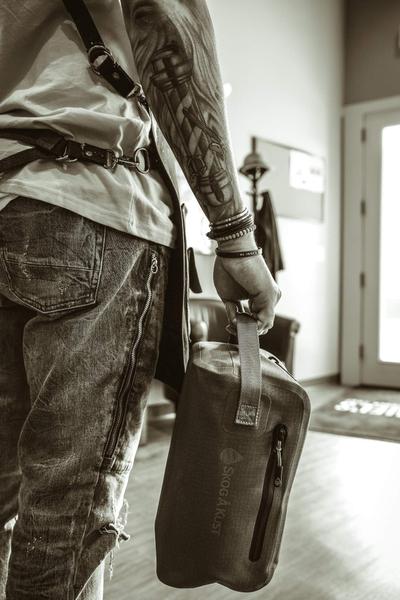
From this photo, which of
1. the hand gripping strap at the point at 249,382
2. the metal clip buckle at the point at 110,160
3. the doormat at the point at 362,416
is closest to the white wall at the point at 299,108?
the doormat at the point at 362,416

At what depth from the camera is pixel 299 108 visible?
5.41 metres

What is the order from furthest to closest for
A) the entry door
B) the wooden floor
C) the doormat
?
the entry door → the doormat → the wooden floor

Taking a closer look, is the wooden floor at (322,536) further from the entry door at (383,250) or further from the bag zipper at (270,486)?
the entry door at (383,250)

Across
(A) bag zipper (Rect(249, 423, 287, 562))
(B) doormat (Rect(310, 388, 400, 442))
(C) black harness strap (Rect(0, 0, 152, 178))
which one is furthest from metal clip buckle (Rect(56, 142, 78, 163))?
(B) doormat (Rect(310, 388, 400, 442))

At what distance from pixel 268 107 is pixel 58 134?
180 inches

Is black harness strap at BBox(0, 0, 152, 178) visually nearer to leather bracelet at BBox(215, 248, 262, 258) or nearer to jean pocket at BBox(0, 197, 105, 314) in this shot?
jean pocket at BBox(0, 197, 105, 314)

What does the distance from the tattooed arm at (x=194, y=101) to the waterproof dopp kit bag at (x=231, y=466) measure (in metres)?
0.12

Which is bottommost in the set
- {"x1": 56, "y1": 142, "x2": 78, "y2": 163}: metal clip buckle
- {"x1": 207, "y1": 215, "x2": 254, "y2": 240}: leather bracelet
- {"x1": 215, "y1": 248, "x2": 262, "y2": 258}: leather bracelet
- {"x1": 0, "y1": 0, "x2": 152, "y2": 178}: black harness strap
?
{"x1": 215, "y1": 248, "x2": 262, "y2": 258}: leather bracelet

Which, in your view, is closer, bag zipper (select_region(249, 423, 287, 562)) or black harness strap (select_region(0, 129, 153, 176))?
black harness strap (select_region(0, 129, 153, 176))

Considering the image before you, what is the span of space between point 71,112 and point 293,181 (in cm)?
477

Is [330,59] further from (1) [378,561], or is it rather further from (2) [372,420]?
(1) [378,561]

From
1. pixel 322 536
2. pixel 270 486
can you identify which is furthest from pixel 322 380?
pixel 270 486

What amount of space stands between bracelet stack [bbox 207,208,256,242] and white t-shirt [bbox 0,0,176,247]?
8 centimetres

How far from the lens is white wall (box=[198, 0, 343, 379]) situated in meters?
4.66
